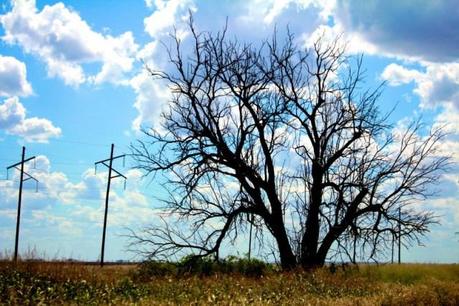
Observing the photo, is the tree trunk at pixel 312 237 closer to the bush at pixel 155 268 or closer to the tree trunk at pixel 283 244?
the tree trunk at pixel 283 244

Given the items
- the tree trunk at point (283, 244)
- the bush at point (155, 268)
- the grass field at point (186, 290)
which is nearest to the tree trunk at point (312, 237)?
the tree trunk at point (283, 244)

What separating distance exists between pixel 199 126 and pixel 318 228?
23.8 ft

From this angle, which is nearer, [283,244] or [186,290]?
[186,290]

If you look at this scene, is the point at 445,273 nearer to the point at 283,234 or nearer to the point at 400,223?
the point at 400,223

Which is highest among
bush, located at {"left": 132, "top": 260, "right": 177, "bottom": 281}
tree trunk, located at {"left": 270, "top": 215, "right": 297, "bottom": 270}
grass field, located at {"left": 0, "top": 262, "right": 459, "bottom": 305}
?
tree trunk, located at {"left": 270, "top": 215, "right": 297, "bottom": 270}

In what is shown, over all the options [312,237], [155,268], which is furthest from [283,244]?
[155,268]

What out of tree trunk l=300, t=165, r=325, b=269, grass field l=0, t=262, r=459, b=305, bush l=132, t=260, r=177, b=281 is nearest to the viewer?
grass field l=0, t=262, r=459, b=305

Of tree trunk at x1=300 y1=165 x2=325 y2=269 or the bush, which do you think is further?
tree trunk at x1=300 y1=165 x2=325 y2=269

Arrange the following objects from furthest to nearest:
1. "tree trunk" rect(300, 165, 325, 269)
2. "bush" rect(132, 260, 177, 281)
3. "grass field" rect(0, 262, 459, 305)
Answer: "tree trunk" rect(300, 165, 325, 269), "bush" rect(132, 260, 177, 281), "grass field" rect(0, 262, 459, 305)

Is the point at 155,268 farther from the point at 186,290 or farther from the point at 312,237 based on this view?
the point at 186,290

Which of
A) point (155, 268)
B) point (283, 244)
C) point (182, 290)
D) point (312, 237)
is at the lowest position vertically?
point (182, 290)

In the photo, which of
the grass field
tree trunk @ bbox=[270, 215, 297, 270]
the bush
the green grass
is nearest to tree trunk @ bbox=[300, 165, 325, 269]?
tree trunk @ bbox=[270, 215, 297, 270]

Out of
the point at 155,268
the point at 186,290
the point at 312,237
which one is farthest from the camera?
the point at 312,237

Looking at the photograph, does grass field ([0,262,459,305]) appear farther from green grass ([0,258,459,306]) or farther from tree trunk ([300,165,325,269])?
tree trunk ([300,165,325,269])
